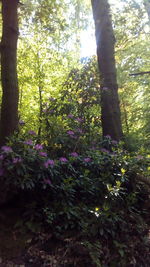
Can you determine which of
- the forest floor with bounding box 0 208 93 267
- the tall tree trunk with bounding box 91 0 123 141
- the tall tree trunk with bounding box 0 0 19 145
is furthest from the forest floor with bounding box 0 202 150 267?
the tall tree trunk with bounding box 91 0 123 141

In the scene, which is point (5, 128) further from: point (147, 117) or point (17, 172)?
point (147, 117)

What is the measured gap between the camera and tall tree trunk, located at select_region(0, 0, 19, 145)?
266cm

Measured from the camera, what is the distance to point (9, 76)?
276cm

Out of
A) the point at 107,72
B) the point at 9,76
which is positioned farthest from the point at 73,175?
the point at 107,72

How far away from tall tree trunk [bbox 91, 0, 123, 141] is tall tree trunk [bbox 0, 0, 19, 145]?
6.20 ft

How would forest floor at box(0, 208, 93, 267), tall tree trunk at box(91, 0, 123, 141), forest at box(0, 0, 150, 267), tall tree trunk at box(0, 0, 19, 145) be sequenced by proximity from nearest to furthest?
forest floor at box(0, 208, 93, 267)
forest at box(0, 0, 150, 267)
tall tree trunk at box(0, 0, 19, 145)
tall tree trunk at box(91, 0, 123, 141)

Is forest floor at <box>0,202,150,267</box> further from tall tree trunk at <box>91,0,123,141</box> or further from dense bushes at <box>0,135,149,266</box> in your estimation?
tall tree trunk at <box>91,0,123,141</box>

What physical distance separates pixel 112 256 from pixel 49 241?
650mm

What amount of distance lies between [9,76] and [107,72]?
228 centimetres

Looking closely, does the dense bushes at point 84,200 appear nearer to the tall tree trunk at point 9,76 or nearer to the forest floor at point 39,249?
the forest floor at point 39,249

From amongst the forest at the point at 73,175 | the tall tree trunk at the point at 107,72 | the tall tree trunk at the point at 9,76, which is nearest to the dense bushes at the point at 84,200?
the forest at the point at 73,175

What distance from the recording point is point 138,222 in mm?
2395

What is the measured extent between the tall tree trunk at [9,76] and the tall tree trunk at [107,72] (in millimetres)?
1891

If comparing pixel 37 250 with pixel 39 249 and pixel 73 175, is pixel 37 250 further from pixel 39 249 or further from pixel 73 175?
pixel 73 175
